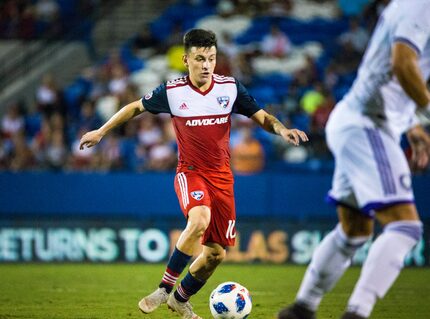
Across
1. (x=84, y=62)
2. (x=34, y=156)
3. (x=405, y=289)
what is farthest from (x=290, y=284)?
(x=84, y=62)

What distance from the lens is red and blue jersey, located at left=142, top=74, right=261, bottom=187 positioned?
7863 millimetres

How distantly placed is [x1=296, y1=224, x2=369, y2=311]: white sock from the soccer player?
1.92 meters

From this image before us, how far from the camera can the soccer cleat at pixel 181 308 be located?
7.71 metres

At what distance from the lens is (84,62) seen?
21.0m

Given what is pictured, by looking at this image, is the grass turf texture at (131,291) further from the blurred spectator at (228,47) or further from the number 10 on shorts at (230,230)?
A: the blurred spectator at (228,47)

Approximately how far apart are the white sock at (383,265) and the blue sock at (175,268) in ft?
8.55

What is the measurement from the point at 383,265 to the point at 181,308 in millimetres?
2789

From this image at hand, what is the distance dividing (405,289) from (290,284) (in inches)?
55.9

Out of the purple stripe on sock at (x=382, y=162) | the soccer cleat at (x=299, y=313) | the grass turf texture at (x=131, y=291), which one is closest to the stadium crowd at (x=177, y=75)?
the grass turf texture at (x=131, y=291)

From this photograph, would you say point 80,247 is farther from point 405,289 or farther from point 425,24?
Result: point 425,24

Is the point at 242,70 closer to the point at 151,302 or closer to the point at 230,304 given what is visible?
the point at 151,302

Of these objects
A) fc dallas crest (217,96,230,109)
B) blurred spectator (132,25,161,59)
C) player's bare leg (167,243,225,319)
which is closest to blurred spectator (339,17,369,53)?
blurred spectator (132,25,161,59)

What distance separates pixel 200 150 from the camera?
7855 millimetres

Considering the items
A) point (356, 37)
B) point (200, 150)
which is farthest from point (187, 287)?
point (356, 37)
